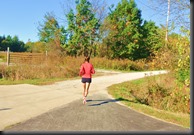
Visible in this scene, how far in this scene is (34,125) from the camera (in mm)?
5648

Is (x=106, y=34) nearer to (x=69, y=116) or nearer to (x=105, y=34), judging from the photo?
(x=105, y=34)

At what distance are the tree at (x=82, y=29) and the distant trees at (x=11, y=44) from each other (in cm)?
5832

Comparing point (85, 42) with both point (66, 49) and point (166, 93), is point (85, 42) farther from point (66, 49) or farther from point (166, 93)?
point (166, 93)

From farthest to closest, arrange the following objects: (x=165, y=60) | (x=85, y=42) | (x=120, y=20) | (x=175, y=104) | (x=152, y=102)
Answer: (x=120, y=20), (x=85, y=42), (x=165, y=60), (x=152, y=102), (x=175, y=104)

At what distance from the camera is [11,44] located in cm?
9194

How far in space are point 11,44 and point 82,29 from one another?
211 feet

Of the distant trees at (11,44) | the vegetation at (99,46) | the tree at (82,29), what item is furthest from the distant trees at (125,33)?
the distant trees at (11,44)

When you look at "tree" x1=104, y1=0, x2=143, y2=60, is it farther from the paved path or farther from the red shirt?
the paved path

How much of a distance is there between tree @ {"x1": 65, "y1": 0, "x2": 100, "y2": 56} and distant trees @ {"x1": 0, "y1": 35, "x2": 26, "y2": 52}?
58322mm

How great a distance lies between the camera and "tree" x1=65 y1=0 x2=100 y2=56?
121 feet

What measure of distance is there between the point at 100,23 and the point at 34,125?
33291 mm

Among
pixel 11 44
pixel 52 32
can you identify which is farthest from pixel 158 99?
pixel 11 44

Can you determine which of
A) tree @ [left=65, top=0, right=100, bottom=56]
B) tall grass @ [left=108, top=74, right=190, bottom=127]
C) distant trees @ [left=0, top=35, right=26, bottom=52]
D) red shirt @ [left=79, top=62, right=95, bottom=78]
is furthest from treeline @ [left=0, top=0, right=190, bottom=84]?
distant trees @ [left=0, top=35, right=26, bottom=52]

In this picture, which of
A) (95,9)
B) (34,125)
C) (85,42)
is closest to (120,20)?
(95,9)
